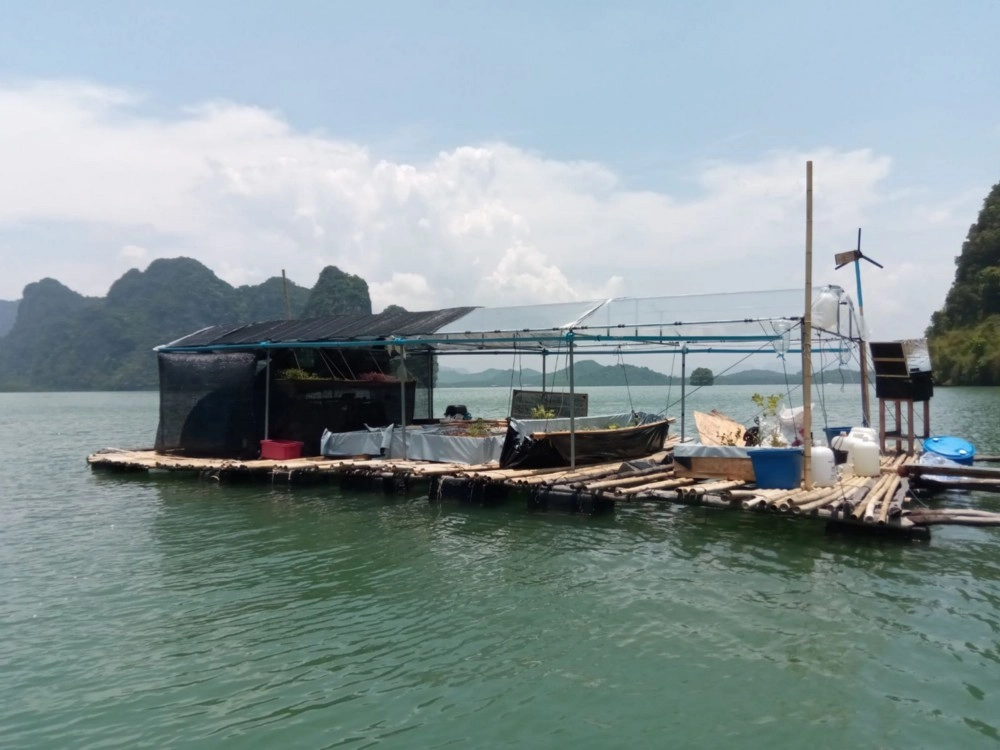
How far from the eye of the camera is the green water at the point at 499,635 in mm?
5773

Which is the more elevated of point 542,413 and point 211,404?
point 211,404

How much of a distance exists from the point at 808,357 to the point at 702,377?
9534 millimetres

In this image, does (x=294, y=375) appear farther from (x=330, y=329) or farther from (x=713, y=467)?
Result: (x=713, y=467)

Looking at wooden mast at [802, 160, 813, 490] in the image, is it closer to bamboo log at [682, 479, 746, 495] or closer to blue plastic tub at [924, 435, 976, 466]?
bamboo log at [682, 479, 746, 495]

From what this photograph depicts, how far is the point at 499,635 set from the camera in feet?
24.7

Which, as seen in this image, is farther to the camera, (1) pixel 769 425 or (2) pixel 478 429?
(2) pixel 478 429

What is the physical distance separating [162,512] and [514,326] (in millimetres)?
7829

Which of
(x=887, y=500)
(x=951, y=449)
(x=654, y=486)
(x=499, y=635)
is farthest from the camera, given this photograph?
(x=951, y=449)

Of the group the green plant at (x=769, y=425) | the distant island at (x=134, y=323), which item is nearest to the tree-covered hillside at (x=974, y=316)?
the green plant at (x=769, y=425)

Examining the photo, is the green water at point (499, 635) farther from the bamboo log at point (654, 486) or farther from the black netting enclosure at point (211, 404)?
the black netting enclosure at point (211, 404)

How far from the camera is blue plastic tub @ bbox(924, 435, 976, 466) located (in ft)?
47.9

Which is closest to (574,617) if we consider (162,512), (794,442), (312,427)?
(794,442)

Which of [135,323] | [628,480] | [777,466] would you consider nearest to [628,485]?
[628,480]

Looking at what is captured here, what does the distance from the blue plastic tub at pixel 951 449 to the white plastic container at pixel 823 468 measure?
169 inches
